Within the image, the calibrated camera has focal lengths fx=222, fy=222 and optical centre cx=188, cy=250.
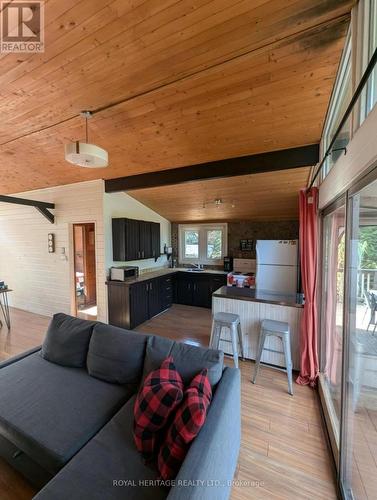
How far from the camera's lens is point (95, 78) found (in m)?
2.06

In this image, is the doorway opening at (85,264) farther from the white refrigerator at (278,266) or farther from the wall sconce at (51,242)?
the white refrigerator at (278,266)

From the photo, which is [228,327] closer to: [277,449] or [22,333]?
[277,449]

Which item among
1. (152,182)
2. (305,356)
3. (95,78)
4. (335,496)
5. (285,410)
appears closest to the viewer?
(335,496)

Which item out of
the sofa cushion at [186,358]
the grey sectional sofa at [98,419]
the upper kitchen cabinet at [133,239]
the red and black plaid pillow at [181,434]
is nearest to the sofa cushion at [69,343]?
the grey sectional sofa at [98,419]

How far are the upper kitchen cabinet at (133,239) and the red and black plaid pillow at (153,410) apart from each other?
10.9 ft

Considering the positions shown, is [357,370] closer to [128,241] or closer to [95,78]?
[95,78]

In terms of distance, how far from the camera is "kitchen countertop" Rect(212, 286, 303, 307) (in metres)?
2.88

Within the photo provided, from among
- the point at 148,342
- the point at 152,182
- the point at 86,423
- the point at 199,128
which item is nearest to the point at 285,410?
the point at 148,342

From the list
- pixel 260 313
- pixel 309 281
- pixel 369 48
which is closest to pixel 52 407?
pixel 260 313

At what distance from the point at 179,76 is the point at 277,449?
3311 mm

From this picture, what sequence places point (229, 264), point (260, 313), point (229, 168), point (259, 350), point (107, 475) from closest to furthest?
1. point (107, 475)
2. point (259, 350)
3. point (260, 313)
4. point (229, 168)
5. point (229, 264)

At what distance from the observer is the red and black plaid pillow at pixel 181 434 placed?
115cm

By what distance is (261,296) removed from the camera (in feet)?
10.3

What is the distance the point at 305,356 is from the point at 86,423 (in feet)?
7.68
